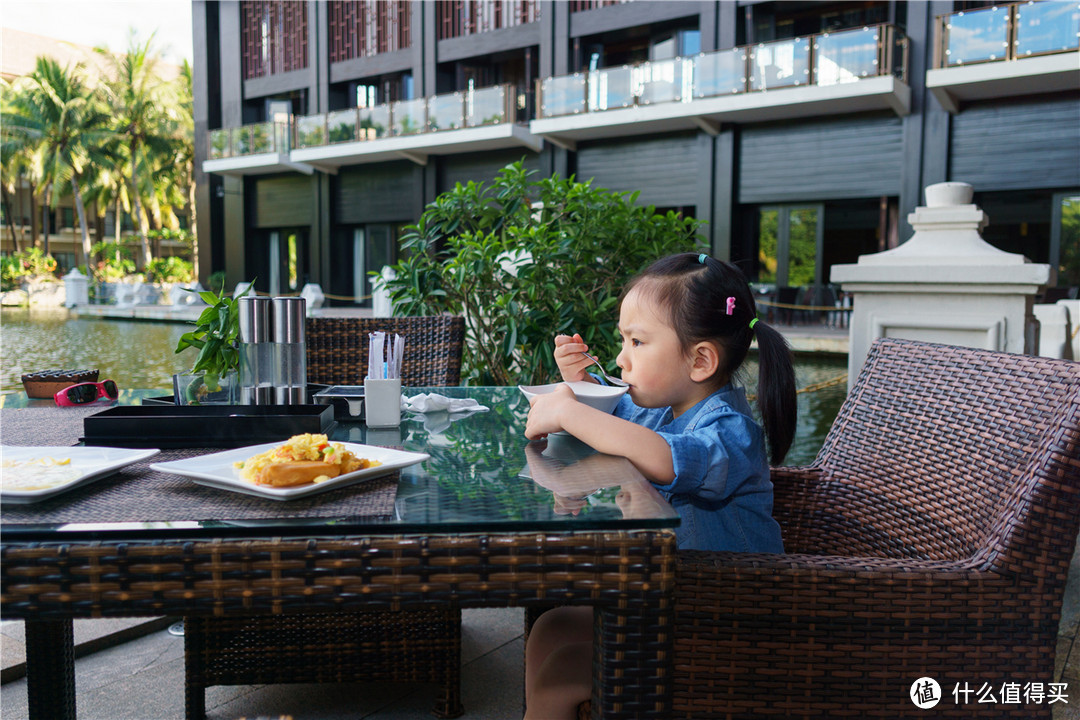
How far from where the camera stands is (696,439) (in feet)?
3.44

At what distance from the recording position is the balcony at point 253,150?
17.3 metres

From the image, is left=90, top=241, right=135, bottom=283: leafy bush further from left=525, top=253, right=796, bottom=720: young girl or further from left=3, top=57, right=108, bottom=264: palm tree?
left=525, top=253, right=796, bottom=720: young girl

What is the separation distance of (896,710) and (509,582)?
585 mm

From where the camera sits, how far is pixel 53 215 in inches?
1590

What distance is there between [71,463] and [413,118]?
1529cm

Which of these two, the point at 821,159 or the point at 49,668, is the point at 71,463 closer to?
the point at 49,668

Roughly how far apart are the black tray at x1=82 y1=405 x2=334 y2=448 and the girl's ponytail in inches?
28.2

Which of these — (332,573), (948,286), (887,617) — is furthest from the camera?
(948,286)

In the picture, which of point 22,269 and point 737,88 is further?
point 22,269

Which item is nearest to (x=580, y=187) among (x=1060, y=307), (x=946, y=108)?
(x=1060, y=307)

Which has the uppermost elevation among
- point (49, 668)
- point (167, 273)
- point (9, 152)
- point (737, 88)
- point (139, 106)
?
point (139, 106)

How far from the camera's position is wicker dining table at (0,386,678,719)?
70cm

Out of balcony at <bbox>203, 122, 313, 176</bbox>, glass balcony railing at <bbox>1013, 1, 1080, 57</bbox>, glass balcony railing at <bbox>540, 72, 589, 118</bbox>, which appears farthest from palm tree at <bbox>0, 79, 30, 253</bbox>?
glass balcony railing at <bbox>1013, 1, 1080, 57</bbox>

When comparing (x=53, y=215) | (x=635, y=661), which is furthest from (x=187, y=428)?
(x=53, y=215)
